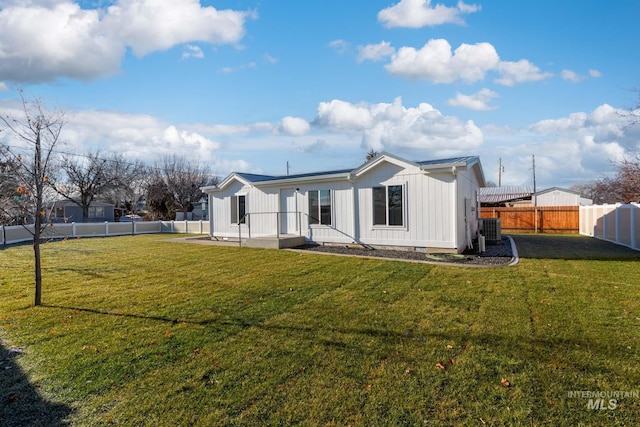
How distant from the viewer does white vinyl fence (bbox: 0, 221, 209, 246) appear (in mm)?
18359

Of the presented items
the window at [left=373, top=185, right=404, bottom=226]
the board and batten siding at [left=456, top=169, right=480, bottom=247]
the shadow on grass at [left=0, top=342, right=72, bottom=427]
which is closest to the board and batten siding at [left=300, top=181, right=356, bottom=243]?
the window at [left=373, top=185, right=404, bottom=226]

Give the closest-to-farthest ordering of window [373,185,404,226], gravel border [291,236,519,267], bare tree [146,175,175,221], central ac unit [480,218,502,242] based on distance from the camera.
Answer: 1. gravel border [291,236,519,267]
2. window [373,185,404,226]
3. central ac unit [480,218,502,242]
4. bare tree [146,175,175,221]

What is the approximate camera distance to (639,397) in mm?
2904

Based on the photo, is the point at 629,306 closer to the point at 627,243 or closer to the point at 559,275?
the point at 559,275

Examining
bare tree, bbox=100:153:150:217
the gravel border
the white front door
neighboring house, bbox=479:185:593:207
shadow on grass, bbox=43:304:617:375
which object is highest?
bare tree, bbox=100:153:150:217

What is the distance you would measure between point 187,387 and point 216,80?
12.1 metres

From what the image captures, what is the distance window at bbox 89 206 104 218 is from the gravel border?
33390 mm

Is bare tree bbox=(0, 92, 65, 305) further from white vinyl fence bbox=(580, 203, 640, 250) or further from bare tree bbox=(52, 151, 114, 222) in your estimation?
bare tree bbox=(52, 151, 114, 222)

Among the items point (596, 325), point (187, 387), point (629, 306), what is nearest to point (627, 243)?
point (629, 306)

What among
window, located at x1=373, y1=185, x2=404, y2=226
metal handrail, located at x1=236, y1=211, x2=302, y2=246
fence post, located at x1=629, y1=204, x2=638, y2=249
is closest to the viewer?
window, located at x1=373, y1=185, x2=404, y2=226

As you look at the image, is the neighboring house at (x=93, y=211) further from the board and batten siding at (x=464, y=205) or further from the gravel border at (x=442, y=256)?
the board and batten siding at (x=464, y=205)

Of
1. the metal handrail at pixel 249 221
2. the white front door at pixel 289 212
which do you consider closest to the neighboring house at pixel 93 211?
the metal handrail at pixel 249 221

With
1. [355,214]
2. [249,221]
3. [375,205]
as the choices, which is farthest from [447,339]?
[249,221]

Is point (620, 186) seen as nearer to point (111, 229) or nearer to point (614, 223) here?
point (614, 223)
